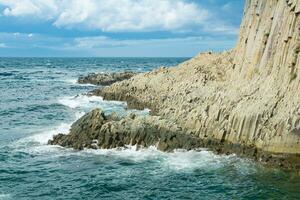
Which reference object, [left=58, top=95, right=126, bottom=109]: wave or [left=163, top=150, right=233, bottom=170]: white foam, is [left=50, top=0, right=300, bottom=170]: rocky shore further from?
[left=58, top=95, right=126, bottom=109]: wave

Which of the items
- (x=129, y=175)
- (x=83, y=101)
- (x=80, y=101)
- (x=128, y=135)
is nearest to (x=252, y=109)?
(x=128, y=135)

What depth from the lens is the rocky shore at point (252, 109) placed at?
111ft

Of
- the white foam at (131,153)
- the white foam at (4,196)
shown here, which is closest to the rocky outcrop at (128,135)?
the white foam at (131,153)

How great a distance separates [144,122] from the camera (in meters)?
39.2

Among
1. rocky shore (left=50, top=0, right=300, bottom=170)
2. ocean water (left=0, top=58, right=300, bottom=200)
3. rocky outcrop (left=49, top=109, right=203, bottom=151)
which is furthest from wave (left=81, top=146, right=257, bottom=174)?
A: rocky shore (left=50, top=0, right=300, bottom=170)

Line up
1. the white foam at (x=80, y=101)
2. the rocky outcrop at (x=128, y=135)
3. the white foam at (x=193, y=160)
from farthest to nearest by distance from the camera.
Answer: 1. the white foam at (x=80, y=101)
2. the rocky outcrop at (x=128, y=135)
3. the white foam at (x=193, y=160)

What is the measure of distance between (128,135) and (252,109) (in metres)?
9.72

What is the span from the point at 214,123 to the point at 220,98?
10.0ft

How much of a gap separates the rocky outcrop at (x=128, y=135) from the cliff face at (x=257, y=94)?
1.44 m

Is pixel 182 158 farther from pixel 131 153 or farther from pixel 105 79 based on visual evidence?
pixel 105 79

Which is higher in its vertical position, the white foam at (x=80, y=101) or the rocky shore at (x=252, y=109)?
the rocky shore at (x=252, y=109)

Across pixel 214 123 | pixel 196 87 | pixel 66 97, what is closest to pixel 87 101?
pixel 66 97

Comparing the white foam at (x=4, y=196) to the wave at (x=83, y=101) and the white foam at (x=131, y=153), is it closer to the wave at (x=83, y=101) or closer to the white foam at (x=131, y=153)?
the white foam at (x=131, y=153)

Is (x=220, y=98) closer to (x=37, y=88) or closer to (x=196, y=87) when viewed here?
(x=196, y=87)
